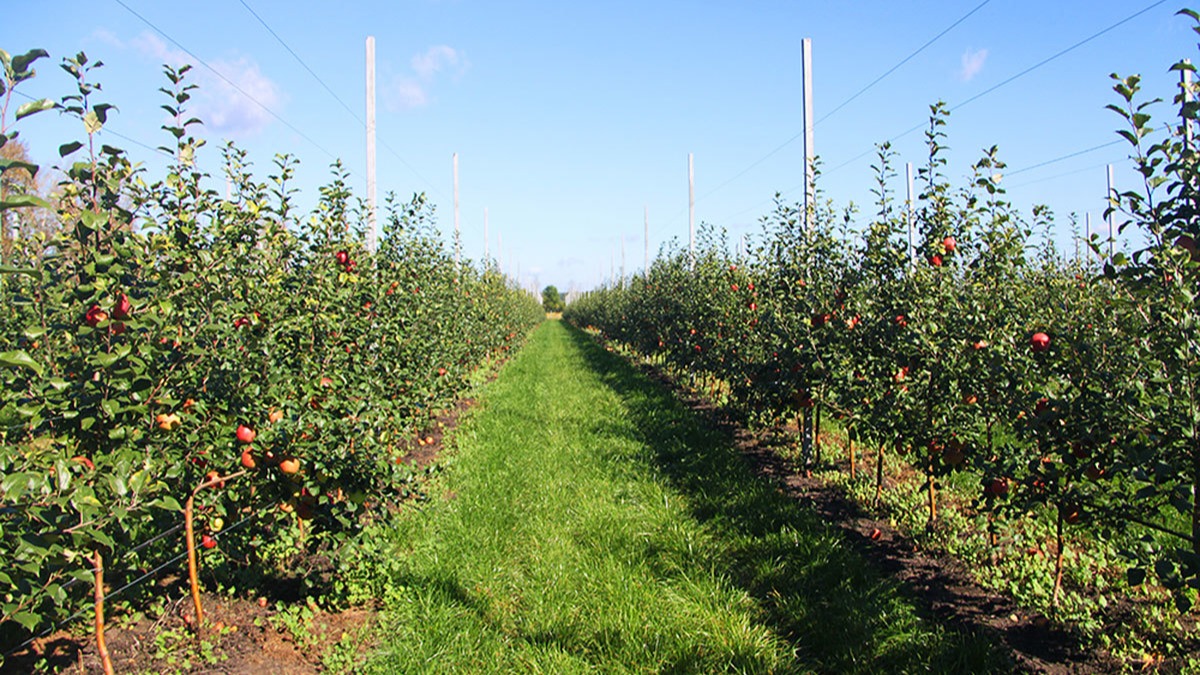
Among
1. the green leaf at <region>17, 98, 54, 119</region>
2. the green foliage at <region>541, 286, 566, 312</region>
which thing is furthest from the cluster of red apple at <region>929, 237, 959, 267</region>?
the green foliage at <region>541, 286, 566, 312</region>

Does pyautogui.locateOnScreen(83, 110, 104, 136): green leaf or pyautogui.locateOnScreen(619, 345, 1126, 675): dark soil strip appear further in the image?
pyautogui.locateOnScreen(619, 345, 1126, 675): dark soil strip

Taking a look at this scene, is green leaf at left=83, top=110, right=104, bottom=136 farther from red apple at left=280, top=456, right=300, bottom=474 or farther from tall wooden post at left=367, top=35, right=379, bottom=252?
tall wooden post at left=367, top=35, right=379, bottom=252

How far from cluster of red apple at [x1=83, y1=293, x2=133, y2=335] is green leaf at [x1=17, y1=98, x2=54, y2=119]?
813 mm

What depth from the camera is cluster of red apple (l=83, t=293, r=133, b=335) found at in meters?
2.34

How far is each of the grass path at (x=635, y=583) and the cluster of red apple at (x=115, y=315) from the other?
5.74 ft

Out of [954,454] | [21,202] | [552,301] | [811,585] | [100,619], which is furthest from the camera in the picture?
[552,301]

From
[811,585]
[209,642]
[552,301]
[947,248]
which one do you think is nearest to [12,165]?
[209,642]

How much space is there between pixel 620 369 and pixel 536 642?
38.0 feet

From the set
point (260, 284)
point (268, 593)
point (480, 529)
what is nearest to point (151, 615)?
point (268, 593)

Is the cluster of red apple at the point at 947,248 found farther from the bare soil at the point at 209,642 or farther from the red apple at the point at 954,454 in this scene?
the bare soil at the point at 209,642

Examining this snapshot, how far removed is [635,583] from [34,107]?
3.36m

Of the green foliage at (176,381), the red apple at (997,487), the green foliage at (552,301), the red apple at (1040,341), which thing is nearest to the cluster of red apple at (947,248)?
the red apple at (1040,341)

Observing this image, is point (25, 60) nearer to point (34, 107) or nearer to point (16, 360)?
point (34, 107)

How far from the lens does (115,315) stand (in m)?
2.34
